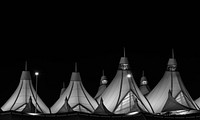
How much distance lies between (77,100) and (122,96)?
4.31 meters

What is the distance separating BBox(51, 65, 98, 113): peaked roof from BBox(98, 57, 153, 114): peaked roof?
1463mm

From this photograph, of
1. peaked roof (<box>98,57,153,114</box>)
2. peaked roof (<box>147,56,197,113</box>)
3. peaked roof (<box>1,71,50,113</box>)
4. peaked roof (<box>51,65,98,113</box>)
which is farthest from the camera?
peaked roof (<box>1,71,50,113</box>)

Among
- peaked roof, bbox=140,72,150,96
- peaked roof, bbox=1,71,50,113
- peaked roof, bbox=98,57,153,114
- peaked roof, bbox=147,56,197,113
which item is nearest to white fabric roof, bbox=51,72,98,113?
peaked roof, bbox=98,57,153,114

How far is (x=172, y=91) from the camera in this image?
1929 inches

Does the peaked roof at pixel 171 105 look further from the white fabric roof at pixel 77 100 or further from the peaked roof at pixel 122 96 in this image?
the white fabric roof at pixel 77 100

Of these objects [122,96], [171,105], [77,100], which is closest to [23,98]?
[77,100]

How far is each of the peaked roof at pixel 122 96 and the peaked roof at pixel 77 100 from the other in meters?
1.46

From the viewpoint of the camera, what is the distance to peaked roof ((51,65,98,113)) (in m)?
48.6

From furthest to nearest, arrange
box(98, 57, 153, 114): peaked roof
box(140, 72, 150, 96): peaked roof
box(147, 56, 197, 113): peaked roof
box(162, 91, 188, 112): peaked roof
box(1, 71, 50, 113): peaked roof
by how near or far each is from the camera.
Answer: box(140, 72, 150, 96): peaked roof → box(1, 71, 50, 113): peaked roof → box(147, 56, 197, 113): peaked roof → box(98, 57, 153, 114): peaked roof → box(162, 91, 188, 112): peaked roof

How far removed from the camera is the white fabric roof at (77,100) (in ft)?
159

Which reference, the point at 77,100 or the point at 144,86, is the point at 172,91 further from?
the point at 144,86

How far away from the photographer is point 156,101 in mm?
48938

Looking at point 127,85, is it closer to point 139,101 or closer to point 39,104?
point 139,101

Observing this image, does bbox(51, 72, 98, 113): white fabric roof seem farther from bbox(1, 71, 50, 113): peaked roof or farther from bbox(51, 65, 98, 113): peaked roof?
bbox(1, 71, 50, 113): peaked roof
